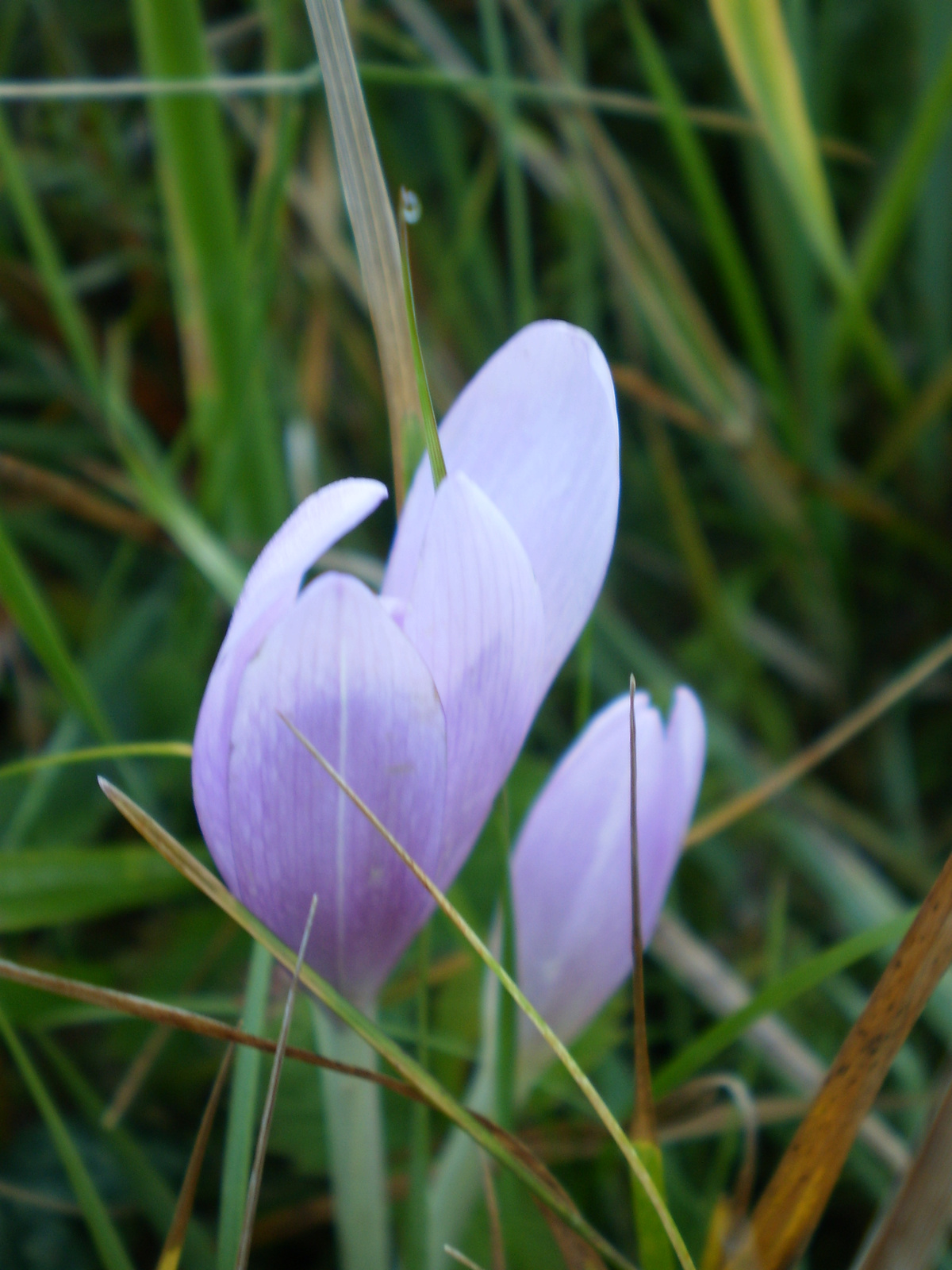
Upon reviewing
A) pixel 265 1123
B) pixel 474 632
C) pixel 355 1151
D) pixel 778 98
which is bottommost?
pixel 355 1151

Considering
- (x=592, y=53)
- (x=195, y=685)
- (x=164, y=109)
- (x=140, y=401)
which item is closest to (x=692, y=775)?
(x=195, y=685)

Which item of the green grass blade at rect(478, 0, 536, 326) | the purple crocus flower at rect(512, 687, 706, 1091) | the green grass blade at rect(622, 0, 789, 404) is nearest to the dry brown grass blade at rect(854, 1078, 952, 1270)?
the purple crocus flower at rect(512, 687, 706, 1091)

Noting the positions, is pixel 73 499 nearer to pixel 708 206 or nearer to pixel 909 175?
pixel 708 206

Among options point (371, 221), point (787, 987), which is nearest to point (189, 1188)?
point (787, 987)

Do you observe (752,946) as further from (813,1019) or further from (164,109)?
(164,109)

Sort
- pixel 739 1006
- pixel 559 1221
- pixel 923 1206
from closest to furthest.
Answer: pixel 923 1206
pixel 559 1221
pixel 739 1006

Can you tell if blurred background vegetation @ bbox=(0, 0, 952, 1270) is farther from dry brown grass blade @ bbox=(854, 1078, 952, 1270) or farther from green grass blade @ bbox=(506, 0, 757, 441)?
dry brown grass blade @ bbox=(854, 1078, 952, 1270)

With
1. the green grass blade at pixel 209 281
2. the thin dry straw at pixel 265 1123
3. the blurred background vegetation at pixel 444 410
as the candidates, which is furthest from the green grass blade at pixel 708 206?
the thin dry straw at pixel 265 1123

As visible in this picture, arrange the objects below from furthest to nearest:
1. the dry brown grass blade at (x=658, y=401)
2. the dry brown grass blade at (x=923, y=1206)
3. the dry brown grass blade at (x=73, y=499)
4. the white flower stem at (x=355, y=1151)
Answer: the dry brown grass blade at (x=658, y=401) → the dry brown grass blade at (x=73, y=499) → the white flower stem at (x=355, y=1151) → the dry brown grass blade at (x=923, y=1206)

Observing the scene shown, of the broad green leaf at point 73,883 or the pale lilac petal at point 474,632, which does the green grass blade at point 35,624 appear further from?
the pale lilac petal at point 474,632
